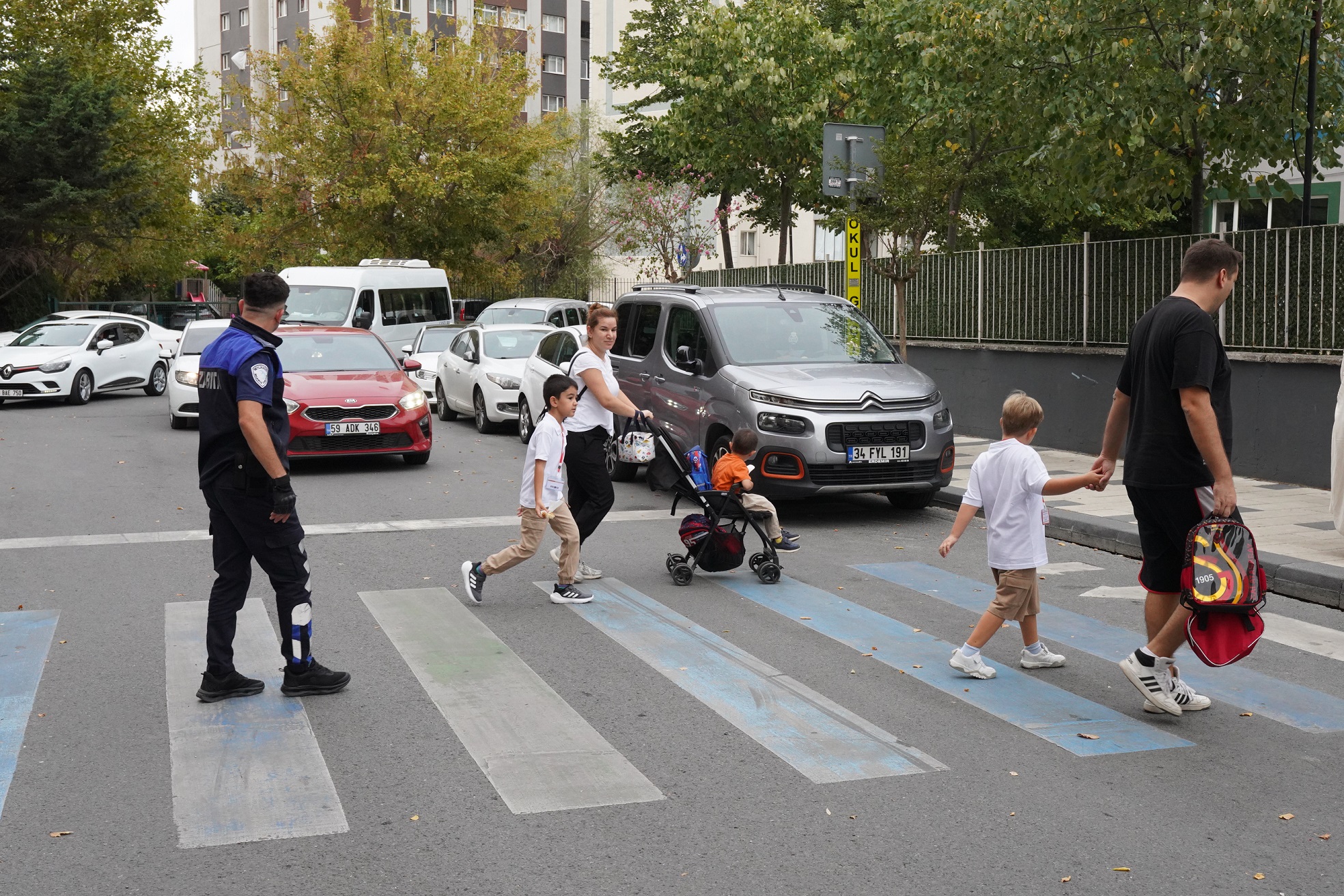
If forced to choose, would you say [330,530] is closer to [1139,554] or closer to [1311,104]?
[1139,554]

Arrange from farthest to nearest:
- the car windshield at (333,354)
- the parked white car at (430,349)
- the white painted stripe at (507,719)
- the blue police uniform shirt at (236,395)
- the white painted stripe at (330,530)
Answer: the parked white car at (430,349) < the car windshield at (333,354) < the white painted stripe at (330,530) < the blue police uniform shirt at (236,395) < the white painted stripe at (507,719)

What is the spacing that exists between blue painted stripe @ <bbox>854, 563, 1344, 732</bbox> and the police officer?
3.69 meters

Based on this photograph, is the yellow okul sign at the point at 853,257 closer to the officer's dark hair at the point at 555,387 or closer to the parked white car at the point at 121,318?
the officer's dark hair at the point at 555,387

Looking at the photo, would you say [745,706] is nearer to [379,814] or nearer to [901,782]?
[901,782]

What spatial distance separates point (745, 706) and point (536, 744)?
99 centimetres

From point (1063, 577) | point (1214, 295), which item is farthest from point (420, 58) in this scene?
point (1214, 295)

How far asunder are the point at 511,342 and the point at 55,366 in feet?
29.3

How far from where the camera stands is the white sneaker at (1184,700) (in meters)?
5.56

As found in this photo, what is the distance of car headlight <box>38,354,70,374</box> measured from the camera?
22.8 m

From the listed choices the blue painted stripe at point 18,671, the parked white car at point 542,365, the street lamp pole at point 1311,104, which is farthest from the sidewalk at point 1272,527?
the blue painted stripe at point 18,671

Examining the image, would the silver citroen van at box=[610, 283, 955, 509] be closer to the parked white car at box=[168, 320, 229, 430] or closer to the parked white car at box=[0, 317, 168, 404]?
the parked white car at box=[168, 320, 229, 430]

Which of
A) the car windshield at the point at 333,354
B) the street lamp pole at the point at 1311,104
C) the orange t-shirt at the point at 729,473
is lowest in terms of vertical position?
the orange t-shirt at the point at 729,473

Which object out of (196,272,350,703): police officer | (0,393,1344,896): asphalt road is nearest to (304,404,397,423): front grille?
(0,393,1344,896): asphalt road

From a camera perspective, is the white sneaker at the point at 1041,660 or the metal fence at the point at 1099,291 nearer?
the white sneaker at the point at 1041,660
